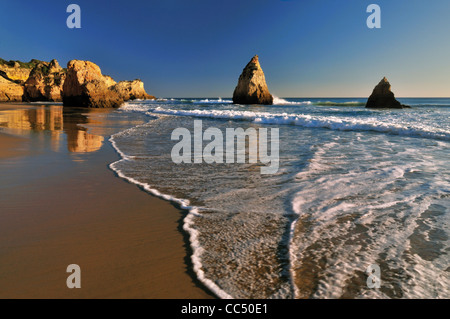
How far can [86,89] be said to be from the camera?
37.4 metres

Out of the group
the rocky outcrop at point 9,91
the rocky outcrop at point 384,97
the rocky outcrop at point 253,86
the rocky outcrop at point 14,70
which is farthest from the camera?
the rocky outcrop at point 14,70

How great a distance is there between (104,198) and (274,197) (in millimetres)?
2286

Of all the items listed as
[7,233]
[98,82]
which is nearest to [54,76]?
[98,82]

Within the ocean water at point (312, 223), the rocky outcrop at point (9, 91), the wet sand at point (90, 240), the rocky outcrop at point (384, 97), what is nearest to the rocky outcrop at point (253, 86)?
the rocky outcrop at point (384, 97)

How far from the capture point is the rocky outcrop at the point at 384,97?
32.9 m

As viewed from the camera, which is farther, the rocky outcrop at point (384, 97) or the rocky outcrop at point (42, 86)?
the rocky outcrop at point (42, 86)

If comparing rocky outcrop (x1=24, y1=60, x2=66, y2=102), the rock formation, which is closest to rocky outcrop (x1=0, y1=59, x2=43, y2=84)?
rocky outcrop (x1=24, y1=60, x2=66, y2=102)

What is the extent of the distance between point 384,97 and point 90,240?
39.1 metres

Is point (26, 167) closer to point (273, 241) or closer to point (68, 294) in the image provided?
point (68, 294)

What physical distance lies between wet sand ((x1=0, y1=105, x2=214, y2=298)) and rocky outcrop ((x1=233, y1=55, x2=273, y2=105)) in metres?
48.5

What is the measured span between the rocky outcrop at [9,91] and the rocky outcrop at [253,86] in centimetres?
4882

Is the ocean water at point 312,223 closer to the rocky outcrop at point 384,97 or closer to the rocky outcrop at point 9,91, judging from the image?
the rocky outcrop at point 384,97

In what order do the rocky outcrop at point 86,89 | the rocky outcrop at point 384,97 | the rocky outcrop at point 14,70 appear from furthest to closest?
the rocky outcrop at point 14,70, the rocky outcrop at point 86,89, the rocky outcrop at point 384,97

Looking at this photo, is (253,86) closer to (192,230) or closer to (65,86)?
(65,86)
